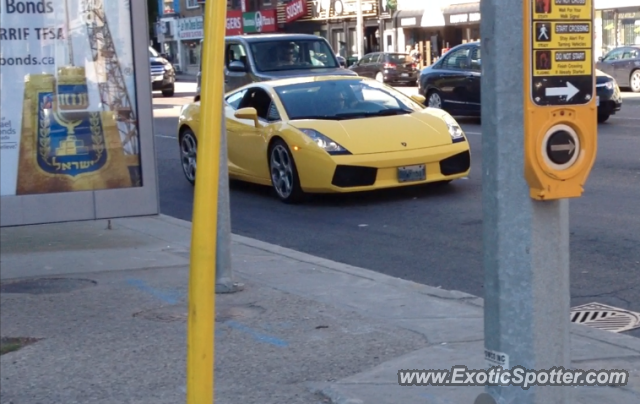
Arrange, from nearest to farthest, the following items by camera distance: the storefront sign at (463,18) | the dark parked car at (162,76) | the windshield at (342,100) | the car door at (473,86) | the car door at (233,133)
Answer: the windshield at (342,100), the car door at (233,133), the car door at (473,86), the dark parked car at (162,76), the storefront sign at (463,18)

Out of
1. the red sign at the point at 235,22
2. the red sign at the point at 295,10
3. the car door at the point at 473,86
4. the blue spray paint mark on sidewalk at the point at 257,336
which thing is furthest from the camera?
the red sign at the point at 235,22

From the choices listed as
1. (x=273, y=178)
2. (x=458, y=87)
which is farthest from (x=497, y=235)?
(x=458, y=87)

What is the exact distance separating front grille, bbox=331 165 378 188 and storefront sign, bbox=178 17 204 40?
54.8 meters

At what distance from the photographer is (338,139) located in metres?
10.7

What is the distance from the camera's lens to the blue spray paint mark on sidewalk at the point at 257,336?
19.5 feet

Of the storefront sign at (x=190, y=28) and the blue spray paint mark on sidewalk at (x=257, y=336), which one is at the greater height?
the storefront sign at (x=190, y=28)

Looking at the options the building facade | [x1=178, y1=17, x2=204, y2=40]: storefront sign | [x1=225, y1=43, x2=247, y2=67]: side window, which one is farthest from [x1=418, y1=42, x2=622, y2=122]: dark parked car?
[x1=178, y1=17, x2=204, y2=40]: storefront sign

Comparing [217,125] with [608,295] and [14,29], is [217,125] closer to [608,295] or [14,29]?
[608,295]

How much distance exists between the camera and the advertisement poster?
8.55 m

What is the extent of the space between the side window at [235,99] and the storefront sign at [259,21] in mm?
43568

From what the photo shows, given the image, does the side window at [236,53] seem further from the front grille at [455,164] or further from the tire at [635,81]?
the tire at [635,81]

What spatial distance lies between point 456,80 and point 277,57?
11.8 ft

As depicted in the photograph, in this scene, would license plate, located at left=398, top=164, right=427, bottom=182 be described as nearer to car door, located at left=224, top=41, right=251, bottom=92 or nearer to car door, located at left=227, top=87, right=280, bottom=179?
car door, located at left=227, top=87, right=280, bottom=179

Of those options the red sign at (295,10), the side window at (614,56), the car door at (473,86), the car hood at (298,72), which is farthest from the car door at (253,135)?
the red sign at (295,10)
